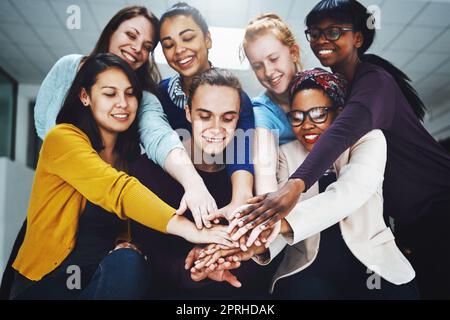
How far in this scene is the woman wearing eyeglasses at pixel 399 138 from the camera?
209 centimetres

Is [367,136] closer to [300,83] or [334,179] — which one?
[334,179]

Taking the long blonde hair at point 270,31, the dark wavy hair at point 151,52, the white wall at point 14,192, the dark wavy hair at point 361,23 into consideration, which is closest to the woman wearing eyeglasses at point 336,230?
the long blonde hair at point 270,31

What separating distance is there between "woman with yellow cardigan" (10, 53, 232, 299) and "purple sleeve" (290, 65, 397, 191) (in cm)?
53

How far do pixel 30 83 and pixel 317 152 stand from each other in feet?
5.77

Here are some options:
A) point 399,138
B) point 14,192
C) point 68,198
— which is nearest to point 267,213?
point 399,138

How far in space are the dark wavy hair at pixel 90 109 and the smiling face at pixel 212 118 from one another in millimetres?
298

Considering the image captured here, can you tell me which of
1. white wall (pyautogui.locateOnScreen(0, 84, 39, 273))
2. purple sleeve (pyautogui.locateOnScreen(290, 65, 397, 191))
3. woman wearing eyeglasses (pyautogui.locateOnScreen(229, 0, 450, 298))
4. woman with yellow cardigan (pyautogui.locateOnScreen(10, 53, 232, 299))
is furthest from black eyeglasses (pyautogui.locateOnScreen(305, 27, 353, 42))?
white wall (pyautogui.locateOnScreen(0, 84, 39, 273))

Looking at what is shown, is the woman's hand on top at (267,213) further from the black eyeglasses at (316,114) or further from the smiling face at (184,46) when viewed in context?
the smiling face at (184,46)

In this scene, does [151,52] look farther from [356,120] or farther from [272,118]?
[356,120]

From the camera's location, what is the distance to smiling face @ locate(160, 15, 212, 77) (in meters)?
2.12

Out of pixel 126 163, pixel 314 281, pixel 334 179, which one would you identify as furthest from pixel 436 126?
pixel 126 163

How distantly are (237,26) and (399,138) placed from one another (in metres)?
1.03

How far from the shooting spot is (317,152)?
1867mm
